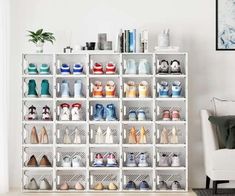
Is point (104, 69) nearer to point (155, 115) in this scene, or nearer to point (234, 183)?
point (155, 115)

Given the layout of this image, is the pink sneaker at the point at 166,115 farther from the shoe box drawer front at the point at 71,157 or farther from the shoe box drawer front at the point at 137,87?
the shoe box drawer front at the point at 71,157

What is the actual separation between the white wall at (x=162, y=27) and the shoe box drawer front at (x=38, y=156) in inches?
8.9

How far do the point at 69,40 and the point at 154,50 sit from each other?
1.00 metres

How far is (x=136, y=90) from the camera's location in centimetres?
677

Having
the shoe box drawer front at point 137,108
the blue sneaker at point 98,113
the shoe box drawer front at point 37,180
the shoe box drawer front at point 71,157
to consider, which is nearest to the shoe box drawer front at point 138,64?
the shoe box drawer front at point 137,108

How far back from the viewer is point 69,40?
6980mm

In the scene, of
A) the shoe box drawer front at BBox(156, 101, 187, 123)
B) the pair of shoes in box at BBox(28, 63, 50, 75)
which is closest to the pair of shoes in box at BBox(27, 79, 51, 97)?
the pair of shoes in box at BBox(28, 63, 50, 75)

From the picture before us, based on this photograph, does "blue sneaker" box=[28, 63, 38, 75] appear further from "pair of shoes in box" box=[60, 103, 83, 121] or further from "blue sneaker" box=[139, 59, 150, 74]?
"blue sneaker" box=[139, 59, 150, 74]

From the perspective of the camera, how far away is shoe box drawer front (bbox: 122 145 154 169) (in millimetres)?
6688

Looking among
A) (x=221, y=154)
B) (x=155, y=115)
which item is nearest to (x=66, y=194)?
(x=155, y=115)

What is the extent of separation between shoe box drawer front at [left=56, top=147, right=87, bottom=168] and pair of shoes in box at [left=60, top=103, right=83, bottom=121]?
392mm

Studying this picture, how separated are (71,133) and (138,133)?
771 millimetres

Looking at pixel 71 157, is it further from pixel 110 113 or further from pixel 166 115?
pixel 166 115

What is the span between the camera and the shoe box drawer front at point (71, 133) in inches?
265
